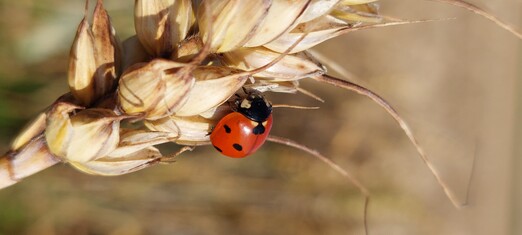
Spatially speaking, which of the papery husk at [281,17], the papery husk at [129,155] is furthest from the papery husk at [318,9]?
the papery husk at [129,155]

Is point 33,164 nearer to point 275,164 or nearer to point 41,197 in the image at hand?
point 41,197

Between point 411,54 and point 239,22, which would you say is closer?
A: point 239,22

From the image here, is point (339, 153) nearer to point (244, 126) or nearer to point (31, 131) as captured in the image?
point (244, 126)

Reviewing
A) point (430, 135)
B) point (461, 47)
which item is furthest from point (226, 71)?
point (461, 47)

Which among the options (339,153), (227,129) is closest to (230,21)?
(227,129)

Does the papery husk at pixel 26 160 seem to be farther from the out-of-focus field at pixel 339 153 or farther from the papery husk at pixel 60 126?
the out-of-focus field at pixel 339 153

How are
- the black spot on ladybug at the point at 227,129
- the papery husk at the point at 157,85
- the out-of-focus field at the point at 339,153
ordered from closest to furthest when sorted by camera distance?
the papery husk at the point at 157,85, the black spot on ladybug at the point at 227,129, the out-of-focus field at the point at 339,153
